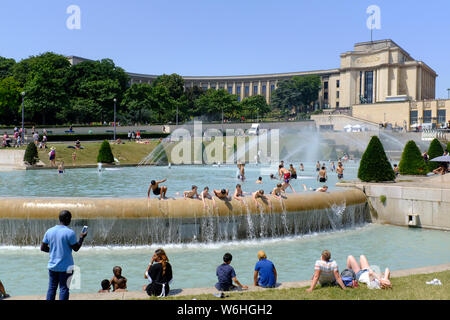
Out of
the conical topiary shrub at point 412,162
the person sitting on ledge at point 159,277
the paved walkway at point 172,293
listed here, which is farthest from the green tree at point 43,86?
the paved walkway at point 172,293

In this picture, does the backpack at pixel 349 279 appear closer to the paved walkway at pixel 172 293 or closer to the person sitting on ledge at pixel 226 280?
the paved walkway at pixel 172 293

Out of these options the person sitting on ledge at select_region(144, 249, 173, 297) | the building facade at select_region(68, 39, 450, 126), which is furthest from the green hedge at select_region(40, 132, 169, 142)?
the building facade at select_region(68, 39, 450, 126)

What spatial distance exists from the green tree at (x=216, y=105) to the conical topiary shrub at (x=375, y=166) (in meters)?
78.7

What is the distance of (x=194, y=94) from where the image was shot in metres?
108

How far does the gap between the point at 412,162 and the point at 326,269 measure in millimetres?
17649

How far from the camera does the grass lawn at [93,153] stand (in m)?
36.5

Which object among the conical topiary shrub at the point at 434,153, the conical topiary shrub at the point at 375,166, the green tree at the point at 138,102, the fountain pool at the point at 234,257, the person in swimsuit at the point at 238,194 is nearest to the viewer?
the fountain pool at the point at 234,257

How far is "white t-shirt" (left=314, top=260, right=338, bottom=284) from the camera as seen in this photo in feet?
25.8

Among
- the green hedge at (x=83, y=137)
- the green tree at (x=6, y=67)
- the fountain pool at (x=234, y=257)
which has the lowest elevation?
the fountain pool at (x=234, y=257)

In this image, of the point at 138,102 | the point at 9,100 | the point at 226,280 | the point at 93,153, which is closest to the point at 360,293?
the point at 226,280

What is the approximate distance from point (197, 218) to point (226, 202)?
106cm
